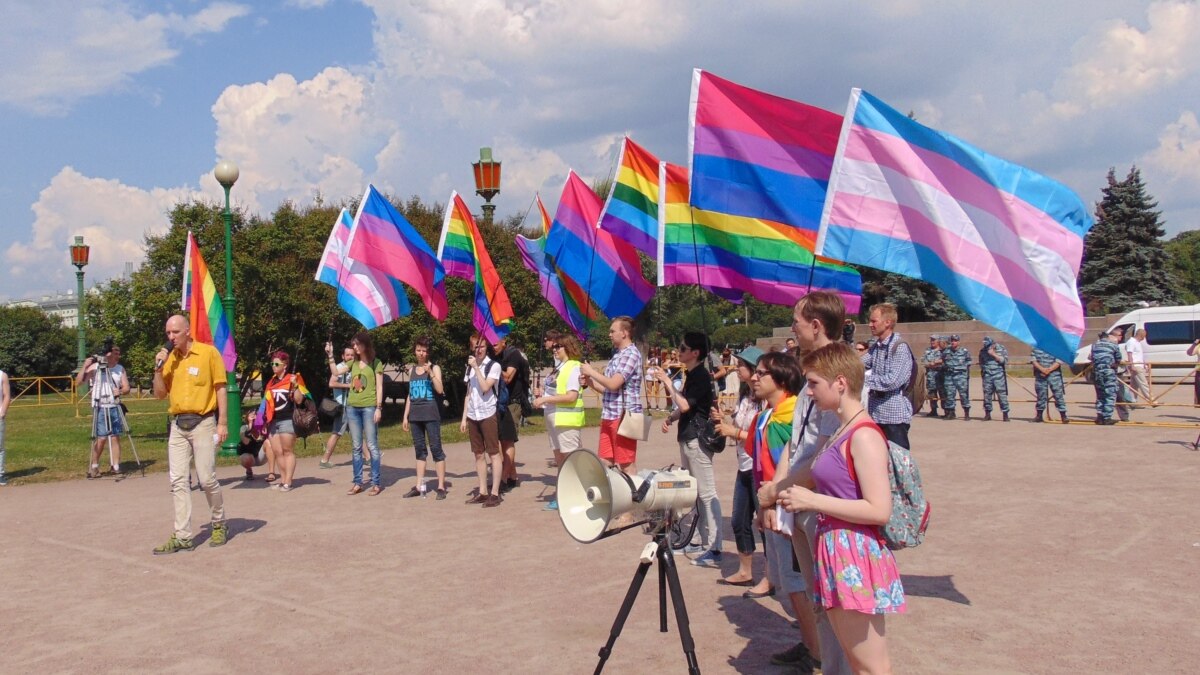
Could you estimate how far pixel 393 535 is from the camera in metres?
8.47

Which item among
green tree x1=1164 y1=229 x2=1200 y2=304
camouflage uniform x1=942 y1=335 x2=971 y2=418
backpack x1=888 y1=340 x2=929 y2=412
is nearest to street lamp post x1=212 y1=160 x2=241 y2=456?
backpack x1=888 y1=340 x2=929 y2=412

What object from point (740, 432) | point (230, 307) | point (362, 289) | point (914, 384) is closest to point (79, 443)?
point (230, 307)

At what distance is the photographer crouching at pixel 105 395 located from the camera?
12219 millimetres

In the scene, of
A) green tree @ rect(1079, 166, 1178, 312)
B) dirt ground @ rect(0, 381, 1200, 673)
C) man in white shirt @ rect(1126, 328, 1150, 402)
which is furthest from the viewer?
green tree @ rect(1079, 166, 1178, 312)

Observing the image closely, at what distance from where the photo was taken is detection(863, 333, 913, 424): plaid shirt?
658cm

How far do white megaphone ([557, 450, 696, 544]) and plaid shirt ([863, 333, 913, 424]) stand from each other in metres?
2.86

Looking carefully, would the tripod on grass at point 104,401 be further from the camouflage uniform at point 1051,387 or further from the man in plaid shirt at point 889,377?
the camouflage uniform at point 1051,387

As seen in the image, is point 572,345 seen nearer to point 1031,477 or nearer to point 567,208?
point 567,208

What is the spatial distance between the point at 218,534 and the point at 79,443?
12059 millimetres

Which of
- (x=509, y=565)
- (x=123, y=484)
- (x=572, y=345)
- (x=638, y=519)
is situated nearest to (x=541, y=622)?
(x=509, y=565)

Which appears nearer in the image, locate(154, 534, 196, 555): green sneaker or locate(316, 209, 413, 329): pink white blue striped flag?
locate(154, 534, 196, 555): green sneaker

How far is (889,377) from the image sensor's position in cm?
661

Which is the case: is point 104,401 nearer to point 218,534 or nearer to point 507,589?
point 218,534

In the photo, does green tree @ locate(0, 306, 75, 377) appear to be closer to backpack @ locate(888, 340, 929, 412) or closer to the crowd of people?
the crowd of people
